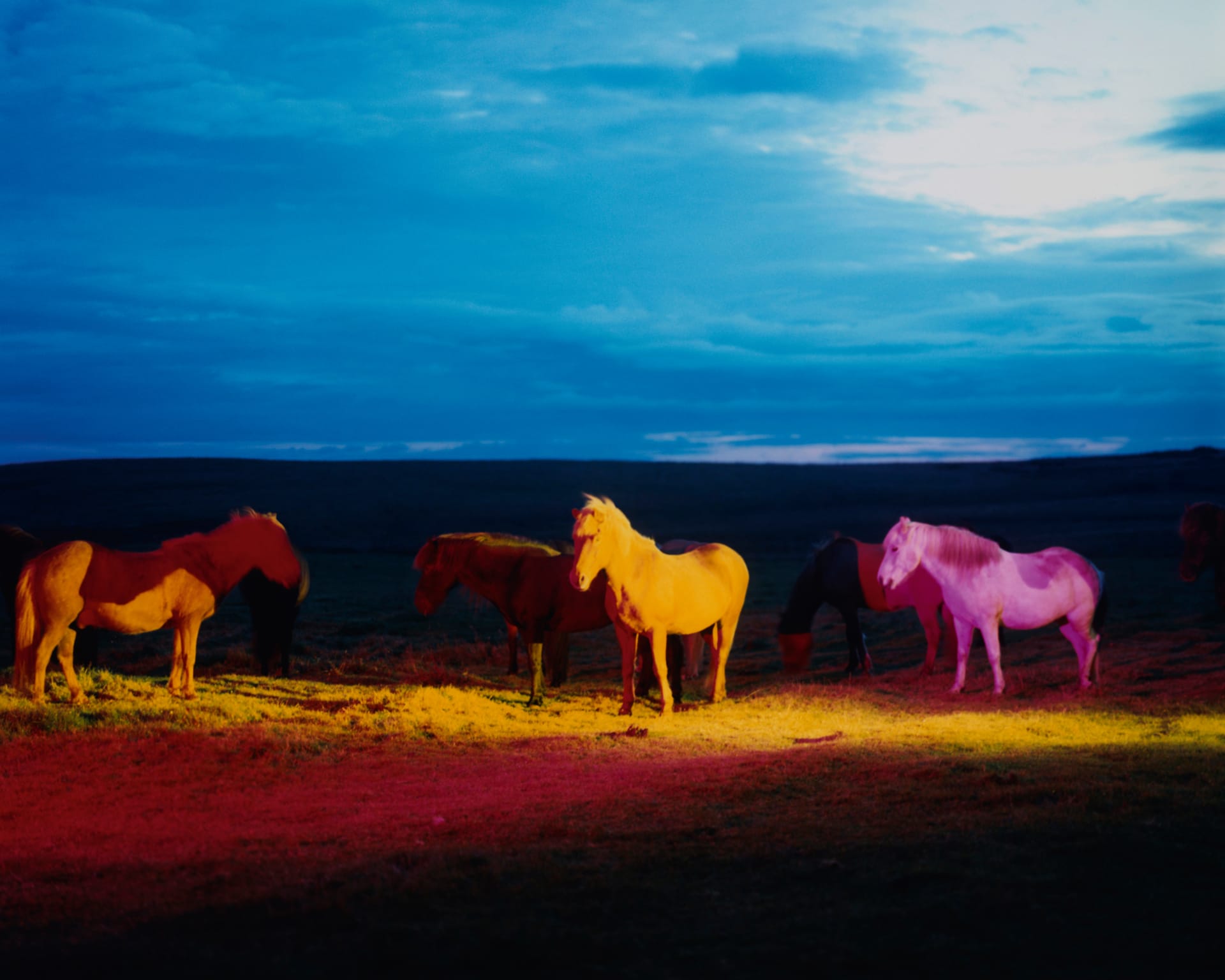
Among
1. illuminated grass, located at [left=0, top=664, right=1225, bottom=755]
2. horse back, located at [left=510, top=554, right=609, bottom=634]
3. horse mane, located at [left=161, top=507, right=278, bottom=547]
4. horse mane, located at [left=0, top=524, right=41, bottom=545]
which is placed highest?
horse mane, located at [left=161, top=507, right=278, bottom=547]

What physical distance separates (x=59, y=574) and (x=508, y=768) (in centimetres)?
507

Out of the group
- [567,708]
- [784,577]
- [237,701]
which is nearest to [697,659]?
[567,708]

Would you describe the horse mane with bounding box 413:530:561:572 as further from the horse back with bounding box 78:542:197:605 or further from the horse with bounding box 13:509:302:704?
the horse back with bounding box 78:542:197:605

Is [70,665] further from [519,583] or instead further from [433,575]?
[519,583]

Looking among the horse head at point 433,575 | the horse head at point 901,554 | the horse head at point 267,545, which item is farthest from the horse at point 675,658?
the horse head at point 267,545

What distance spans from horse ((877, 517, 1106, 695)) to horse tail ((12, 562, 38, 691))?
8735 millimetres

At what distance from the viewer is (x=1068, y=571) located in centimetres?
1205

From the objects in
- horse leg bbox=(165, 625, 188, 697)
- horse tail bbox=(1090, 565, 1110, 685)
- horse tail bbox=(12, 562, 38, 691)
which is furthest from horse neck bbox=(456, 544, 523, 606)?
horse tail bbox=(1090, 565, 1110, 685)

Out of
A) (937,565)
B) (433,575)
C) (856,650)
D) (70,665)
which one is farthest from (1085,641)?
(70,665)

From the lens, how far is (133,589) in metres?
10.7

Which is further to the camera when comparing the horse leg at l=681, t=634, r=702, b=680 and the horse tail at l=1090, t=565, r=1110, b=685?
the horse leg at l=681, t=634, r=702, b=680

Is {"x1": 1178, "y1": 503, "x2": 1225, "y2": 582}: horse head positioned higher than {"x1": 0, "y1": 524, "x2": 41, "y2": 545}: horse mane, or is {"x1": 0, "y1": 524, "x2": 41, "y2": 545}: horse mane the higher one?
{"x1": 1178, "y1": 503, "x2": 1225, "y2": 582}: horse head

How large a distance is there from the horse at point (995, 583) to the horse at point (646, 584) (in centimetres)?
193

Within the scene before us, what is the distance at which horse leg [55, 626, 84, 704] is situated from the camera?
10734 mm
